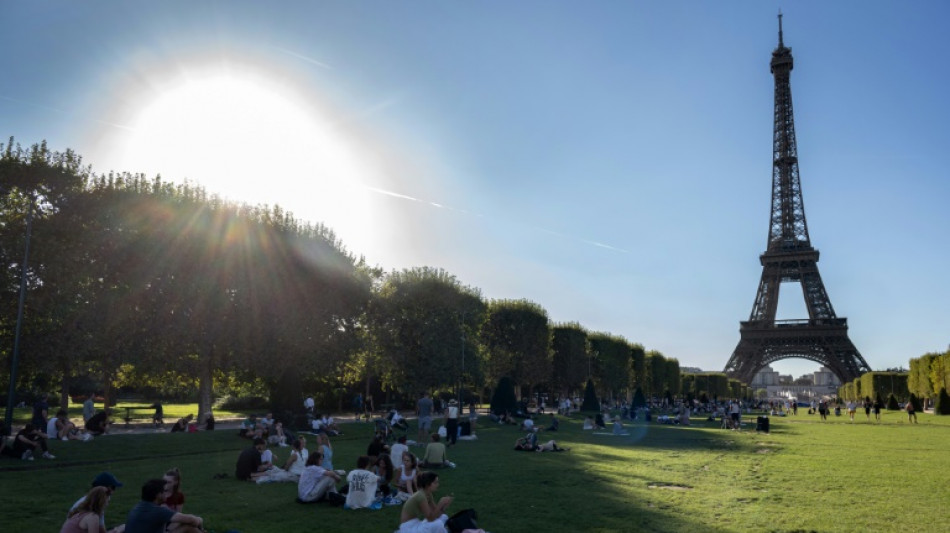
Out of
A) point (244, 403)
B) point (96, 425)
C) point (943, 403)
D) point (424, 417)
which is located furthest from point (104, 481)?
point (943, 403)

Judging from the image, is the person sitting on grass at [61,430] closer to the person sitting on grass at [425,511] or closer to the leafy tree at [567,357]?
the person sitting on grass at [425,511]

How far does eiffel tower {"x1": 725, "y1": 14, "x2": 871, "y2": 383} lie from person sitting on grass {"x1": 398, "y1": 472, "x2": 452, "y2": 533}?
108923 mm

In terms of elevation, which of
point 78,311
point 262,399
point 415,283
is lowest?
point 262,399

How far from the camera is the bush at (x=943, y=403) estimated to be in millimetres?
58344

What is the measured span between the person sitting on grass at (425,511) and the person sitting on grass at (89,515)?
4.17 metres

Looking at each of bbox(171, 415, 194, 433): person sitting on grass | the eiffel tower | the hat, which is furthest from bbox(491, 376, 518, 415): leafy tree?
the eiffel tower

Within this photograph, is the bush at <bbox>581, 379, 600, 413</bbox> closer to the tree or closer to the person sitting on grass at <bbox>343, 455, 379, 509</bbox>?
the tree

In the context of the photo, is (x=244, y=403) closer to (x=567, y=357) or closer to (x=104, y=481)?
(x=567, y=357)

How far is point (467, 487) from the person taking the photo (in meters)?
16.1

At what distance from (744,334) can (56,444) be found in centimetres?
10601

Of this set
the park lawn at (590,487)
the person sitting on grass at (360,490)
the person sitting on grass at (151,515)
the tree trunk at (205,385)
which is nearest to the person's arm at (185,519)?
the person sitting on grass at (151,515)

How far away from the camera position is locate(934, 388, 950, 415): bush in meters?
58.3

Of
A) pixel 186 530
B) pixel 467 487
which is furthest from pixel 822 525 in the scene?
pixel 186 530

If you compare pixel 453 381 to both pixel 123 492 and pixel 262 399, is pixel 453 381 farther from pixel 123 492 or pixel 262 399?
pixel 123 492
